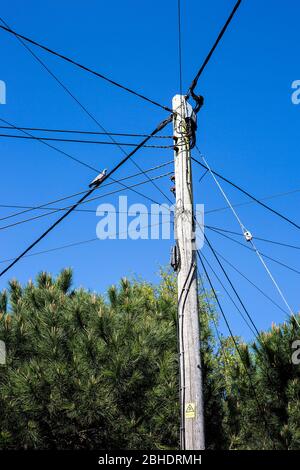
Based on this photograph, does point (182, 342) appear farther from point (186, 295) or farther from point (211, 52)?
point (211, 52)

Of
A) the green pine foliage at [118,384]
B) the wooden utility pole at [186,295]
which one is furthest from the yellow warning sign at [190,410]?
the green pine foliage at [118,384]

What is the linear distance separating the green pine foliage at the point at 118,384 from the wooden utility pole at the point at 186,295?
272cm

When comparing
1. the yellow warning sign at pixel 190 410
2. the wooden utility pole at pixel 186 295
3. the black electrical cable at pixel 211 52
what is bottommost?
the yellow warning sign at pixel 190 410

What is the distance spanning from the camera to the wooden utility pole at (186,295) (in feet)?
19.7

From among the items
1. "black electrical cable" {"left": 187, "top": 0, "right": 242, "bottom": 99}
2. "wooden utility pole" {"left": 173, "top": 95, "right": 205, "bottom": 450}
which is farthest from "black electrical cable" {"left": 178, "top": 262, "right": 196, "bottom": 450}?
"black electrical cable" {"left": 187, "top": 0, "right": 242, "bottom": 99}

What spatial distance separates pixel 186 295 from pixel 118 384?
303cm

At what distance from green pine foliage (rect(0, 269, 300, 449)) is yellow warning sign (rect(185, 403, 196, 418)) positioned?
284 cm

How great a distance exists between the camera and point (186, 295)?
21.7ft

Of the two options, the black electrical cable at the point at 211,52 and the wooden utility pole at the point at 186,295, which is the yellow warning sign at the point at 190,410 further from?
the black electrical cable at the point at 211,52

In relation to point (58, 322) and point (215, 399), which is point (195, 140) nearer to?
point (58, 322)

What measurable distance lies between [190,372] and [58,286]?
259 inches

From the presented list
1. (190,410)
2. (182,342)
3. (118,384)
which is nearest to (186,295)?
(182,342)

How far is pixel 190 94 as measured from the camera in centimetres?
792
